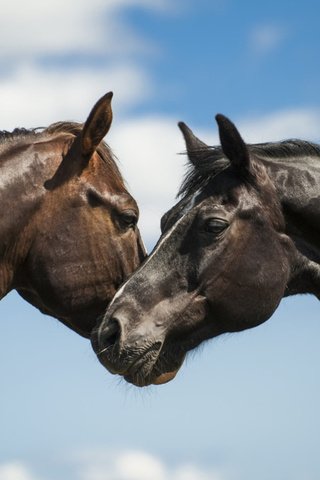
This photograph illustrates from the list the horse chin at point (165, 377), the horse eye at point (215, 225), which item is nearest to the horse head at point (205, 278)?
the horse eye at point (215, 225)

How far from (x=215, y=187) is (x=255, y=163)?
0.38 m

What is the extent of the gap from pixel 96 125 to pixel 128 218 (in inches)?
36.5

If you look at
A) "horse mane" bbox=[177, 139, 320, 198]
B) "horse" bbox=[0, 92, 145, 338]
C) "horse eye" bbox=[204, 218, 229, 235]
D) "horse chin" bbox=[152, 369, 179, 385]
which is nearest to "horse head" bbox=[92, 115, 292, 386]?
"horse eye" bbox=[204, 218, 229, 235]

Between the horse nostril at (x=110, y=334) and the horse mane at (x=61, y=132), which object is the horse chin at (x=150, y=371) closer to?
the horse nostril at (x=110, y=334)

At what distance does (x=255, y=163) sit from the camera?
9914 millimetres

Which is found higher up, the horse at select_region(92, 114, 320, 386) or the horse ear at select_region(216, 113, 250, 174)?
the horse ear at select_region(216, 113, 250, 174)

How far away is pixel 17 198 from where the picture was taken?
1096cm

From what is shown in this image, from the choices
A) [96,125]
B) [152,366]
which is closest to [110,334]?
[152,366]

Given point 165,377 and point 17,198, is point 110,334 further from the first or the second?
point 17,198

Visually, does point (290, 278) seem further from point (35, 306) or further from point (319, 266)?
point (35, 306)

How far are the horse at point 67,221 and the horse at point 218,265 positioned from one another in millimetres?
1460

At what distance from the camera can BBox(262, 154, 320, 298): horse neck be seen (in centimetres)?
→ 980

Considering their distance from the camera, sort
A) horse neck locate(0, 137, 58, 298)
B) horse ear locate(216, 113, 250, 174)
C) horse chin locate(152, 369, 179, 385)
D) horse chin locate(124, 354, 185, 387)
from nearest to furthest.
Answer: horse chin locate(124, 354, 185, 387) < horse ear locate(216, 113, 250, 174) < horse chin locate(152, 369, 179, 385) < horse neck locate(0, 137, 58, 298)

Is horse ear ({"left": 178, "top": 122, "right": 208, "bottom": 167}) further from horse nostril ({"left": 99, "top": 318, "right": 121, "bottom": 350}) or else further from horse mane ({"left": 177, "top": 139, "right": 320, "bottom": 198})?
horse nostril ({"left": 99, "top": 318, "right": 121, "bottom": 350})
